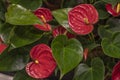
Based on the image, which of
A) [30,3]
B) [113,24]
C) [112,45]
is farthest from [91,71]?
[30,3]

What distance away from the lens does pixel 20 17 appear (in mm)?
792

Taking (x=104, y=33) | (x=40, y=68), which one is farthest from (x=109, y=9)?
(x=40, y=68)

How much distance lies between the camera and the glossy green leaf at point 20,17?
0.77 metres

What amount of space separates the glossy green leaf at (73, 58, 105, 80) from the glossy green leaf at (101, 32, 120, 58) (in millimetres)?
47

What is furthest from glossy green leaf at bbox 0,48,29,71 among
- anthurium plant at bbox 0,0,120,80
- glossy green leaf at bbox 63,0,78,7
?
glossy green leaf at bbox 63,0,78,7

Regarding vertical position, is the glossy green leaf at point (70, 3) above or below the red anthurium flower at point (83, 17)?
below

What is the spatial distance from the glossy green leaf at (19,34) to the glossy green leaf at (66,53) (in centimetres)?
8

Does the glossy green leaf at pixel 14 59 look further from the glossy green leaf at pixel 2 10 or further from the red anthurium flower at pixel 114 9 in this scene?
the red anthurium flower at pixel 114 9

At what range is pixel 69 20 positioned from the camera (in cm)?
82

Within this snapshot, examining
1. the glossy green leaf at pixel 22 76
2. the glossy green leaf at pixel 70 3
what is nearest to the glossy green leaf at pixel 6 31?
the glossy green leaf at pixel 22 76

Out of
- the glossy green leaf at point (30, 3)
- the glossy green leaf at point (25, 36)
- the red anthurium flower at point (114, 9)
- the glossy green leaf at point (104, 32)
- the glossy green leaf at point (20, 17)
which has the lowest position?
the glossy green leaf at point (104, 32)

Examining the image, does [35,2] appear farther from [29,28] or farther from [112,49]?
[112,49]

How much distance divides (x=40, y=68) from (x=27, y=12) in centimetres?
19

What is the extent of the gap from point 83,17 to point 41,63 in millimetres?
211
